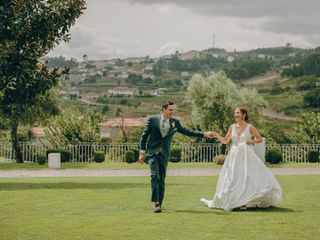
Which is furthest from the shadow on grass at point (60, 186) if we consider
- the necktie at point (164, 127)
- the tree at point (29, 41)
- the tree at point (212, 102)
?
the tree at point (212, 102)

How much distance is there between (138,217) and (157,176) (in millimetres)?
1362

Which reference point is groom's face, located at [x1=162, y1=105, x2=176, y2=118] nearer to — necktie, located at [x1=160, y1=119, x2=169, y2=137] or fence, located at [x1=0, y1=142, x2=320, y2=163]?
necktie, located at [x1=160, y1=119, x2=169, y2=137]

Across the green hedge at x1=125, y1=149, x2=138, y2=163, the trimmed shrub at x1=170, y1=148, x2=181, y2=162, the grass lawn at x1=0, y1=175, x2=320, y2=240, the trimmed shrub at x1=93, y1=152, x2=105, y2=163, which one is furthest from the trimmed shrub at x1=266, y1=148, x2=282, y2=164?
the grass lawn at x1=0, y1=175, x2=320, y2=240

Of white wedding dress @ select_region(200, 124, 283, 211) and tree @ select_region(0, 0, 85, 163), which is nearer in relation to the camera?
white wedding dress @ select_region(200, 124, 283, 211)

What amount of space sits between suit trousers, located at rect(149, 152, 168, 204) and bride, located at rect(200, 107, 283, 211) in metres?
1.25

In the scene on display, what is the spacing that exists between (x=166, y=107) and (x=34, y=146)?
24.7m

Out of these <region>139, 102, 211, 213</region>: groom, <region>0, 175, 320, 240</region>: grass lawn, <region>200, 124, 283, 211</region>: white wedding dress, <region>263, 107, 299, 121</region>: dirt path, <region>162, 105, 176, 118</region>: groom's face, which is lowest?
<region>0, 175, 320, 240</region>: grass lawn

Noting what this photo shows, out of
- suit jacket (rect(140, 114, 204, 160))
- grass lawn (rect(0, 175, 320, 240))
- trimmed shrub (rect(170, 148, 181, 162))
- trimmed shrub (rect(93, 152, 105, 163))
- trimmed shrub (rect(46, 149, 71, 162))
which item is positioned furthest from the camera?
trimmed shrub (rect(170, 148, 181, 162))

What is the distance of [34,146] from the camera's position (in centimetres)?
3684

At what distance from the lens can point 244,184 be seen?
13461 millimetres

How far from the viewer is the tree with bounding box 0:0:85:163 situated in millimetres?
21031

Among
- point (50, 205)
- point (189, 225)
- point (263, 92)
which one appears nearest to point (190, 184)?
point (50, 205)

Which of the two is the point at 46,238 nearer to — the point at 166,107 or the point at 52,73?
the point at 166,107

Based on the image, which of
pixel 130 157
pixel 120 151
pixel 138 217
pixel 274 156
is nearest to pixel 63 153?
pixel 130 157
